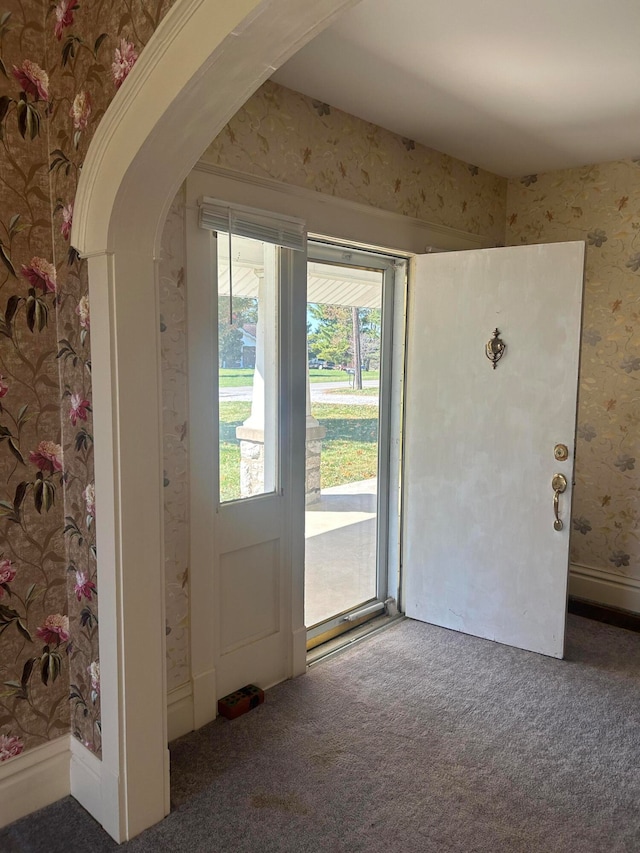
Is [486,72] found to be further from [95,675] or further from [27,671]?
[27,671]

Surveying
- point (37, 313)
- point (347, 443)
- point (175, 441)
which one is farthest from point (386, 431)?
point (37, 313)

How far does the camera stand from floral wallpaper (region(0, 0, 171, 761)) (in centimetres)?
182

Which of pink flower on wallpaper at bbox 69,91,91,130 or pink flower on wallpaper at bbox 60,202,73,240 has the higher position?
pink flower on wallpaper at bbox 69,91,91,130

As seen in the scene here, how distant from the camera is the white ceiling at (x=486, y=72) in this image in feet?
6.46

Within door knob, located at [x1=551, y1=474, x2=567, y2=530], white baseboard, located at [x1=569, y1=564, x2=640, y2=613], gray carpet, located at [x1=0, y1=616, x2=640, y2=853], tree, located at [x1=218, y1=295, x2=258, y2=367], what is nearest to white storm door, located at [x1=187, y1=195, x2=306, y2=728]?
tree, located at [x1=218, y1=295, x2=258, y2=367]

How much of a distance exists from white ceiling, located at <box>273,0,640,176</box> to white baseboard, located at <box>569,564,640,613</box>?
234 cm

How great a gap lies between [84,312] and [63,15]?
840 millimetres

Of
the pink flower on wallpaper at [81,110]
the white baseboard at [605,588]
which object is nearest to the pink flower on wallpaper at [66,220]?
the pink flower on wallpaper at [81,110]

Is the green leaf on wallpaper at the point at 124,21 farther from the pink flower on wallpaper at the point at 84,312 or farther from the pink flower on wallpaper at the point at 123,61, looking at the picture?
the pink flower on wallpaper at the point at 84,312

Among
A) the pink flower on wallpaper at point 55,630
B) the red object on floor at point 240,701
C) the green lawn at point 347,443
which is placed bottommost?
the red object on floor at point 240,701

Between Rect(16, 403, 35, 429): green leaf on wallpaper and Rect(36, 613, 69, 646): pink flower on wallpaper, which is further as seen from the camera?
Rect(36, 613, 69, 646): pink flower on wallpaper

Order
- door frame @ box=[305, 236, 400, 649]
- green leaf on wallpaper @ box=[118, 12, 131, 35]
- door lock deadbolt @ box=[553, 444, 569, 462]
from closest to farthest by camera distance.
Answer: green leaf on wallpaper @ box=[118, 12, 131, 35], door lock deadbolt @ box=[553, 444, 569, 462], door frame @ box=[305, 236, 400, 649]

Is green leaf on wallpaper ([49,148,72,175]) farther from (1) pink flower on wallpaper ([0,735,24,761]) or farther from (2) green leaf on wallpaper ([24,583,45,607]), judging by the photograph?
(1) pink flower on wallpaper ([0,735,24,761])

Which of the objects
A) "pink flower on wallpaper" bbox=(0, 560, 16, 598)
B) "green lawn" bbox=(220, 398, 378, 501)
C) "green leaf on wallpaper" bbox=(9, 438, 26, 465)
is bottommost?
"pink flower on wallpaper" bbox=(0, 560, 16, 598)
